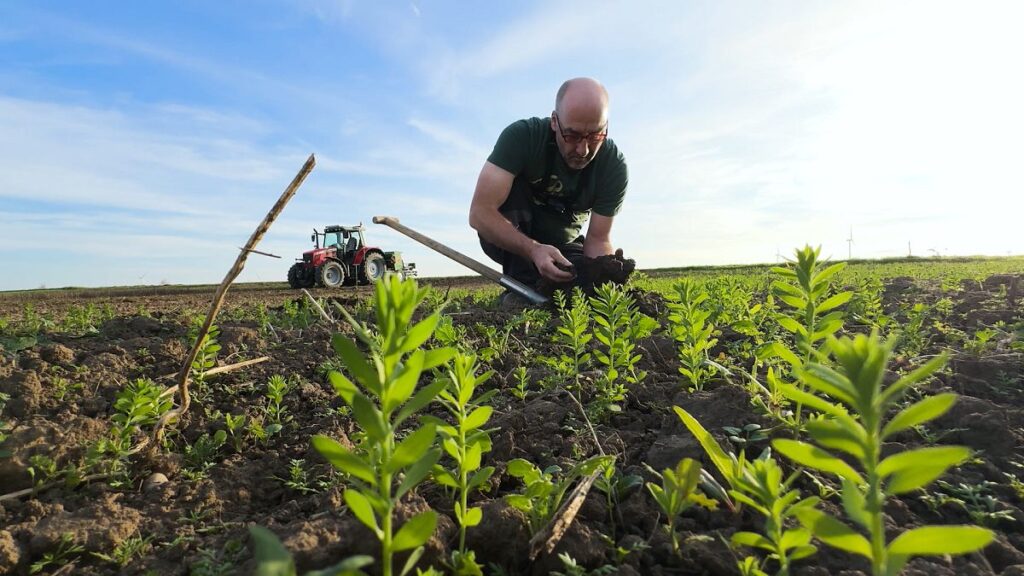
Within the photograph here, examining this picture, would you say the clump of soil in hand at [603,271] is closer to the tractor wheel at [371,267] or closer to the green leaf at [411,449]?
the green leaf at [411,449]

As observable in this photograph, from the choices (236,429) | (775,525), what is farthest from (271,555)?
(236,429)

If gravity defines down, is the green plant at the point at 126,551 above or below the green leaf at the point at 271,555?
below

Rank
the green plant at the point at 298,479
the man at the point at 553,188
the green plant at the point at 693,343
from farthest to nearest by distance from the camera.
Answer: the man at the point at 553,188 → the green plant at the point at 693,343 → the green plant at the point at 298,479

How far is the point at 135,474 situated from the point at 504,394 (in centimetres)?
145

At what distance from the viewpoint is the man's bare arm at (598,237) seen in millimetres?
7473

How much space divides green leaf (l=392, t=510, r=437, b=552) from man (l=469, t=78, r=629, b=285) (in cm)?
485

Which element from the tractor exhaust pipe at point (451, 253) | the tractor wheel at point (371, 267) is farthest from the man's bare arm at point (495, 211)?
the tractor wheel at point (371, 267)

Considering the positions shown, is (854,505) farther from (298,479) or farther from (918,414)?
(298,479)

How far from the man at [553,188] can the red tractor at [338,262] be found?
10.6 m

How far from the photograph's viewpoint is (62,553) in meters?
1.54

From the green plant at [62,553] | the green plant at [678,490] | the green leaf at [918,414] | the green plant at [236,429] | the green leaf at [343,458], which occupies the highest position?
the green leaf at [918,414]

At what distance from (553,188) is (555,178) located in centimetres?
24

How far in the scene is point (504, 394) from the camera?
2656 mm

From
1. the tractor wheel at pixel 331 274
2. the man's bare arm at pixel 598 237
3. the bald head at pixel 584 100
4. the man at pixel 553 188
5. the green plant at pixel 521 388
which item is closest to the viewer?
the green plant at pixel 521 388
